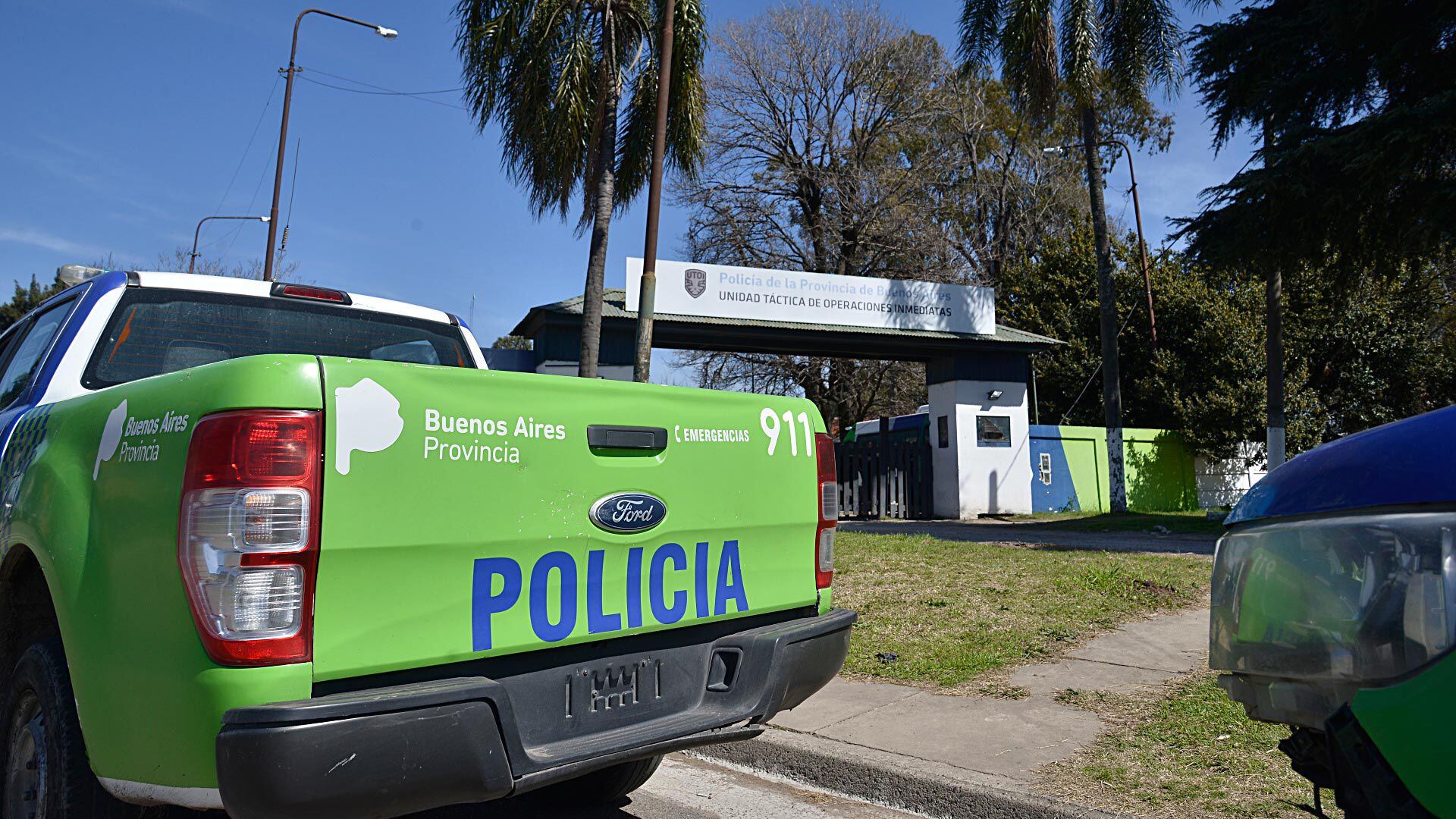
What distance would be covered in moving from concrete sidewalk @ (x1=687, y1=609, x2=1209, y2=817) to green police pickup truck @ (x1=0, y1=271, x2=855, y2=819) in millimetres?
1041

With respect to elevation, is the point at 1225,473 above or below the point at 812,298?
below

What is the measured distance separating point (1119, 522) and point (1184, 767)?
14739mm

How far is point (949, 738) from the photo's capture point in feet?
15.2

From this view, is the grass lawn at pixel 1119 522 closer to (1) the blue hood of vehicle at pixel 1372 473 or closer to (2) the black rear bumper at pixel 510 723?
(2) the black rear bumper at pixel 510 723

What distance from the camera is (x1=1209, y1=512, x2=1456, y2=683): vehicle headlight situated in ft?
5.78

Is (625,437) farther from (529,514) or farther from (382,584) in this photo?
(382,584)

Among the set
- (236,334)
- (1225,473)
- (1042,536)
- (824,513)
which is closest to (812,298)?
(1042,536)

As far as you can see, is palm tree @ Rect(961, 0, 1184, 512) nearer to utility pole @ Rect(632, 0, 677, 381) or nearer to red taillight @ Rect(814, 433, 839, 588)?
utility pole @ Rect(632, 0, 677, 381)

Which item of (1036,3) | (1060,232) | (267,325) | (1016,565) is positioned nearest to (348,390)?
(267,325)

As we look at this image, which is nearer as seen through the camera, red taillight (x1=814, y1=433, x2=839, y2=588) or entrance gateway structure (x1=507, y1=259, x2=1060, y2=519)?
red taillight (x1=814, y1=433, x2=839, y2=588)

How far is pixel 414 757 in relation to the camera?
231 centimetres

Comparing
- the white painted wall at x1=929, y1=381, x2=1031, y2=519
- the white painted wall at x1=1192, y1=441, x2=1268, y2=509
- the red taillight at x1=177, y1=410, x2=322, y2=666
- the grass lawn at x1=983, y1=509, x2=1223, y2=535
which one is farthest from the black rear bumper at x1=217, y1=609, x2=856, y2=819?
the white painted wall at x1=1192, y1=441, x2=1268, y2=509


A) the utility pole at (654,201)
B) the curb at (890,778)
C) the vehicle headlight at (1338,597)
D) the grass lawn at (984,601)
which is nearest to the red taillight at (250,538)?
the vehicle headlight at (1338,597)

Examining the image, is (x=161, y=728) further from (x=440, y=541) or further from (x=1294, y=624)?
(x=1294, y=624)
